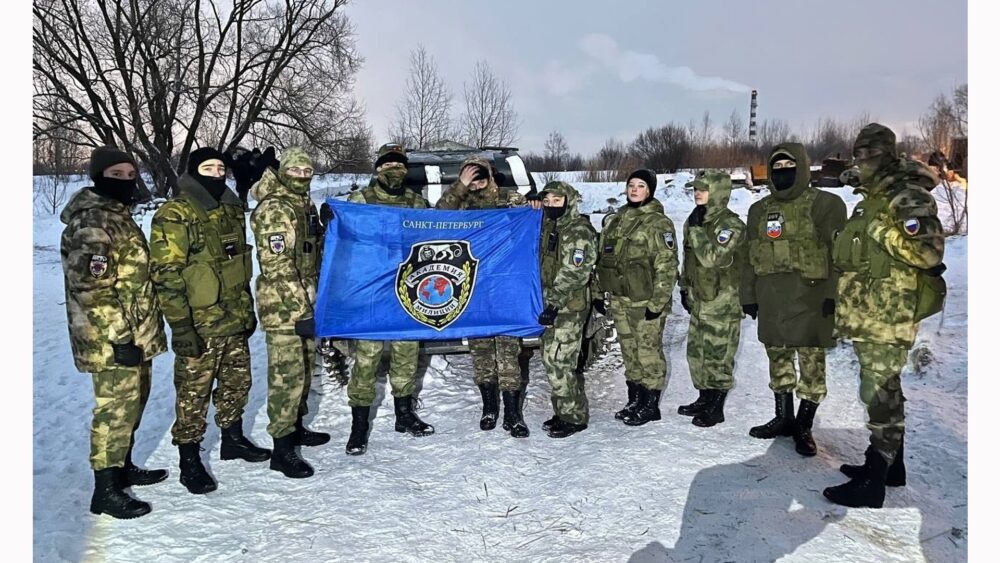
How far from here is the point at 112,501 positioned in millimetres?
3439

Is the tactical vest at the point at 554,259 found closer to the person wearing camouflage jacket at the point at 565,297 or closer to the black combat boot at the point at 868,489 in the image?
the person wearing camouflage jacket at the point at 565,297

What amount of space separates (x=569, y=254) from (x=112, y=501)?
11.2 ft

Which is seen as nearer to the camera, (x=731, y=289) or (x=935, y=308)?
(x=935, y=308)

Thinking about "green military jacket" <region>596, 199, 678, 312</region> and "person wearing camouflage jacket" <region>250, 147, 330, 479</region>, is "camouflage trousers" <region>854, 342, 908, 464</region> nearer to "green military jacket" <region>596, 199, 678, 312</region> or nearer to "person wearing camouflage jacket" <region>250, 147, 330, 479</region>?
"green military jacket" <region>596, 199, 678, 312</region>

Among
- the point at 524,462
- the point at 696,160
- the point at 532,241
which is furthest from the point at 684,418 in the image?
the point at 696,160

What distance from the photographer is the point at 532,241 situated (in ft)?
15.5

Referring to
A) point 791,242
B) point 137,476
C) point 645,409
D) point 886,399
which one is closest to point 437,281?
point 645,409

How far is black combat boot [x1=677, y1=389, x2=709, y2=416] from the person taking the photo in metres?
4.83

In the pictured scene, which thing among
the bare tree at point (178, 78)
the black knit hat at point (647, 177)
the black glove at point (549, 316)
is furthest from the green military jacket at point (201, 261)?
the bare tree at point (178, 78)

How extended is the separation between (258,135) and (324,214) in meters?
22.0

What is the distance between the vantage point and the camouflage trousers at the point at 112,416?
3480mm

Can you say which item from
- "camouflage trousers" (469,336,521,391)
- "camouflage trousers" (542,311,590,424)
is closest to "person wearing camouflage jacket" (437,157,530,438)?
"camouflage trousers" (469,336,521,391)

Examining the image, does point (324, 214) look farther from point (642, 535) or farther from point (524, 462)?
point (642, 535)

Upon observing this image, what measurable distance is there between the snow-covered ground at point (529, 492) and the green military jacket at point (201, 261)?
114 centimetres
